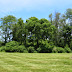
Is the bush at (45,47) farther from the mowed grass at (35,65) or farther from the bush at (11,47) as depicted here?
the mowed grass at (35,65)

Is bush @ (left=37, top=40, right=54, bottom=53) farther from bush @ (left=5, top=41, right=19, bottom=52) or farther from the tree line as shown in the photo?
bush @ (left=5, top=41, right=19, bottom=52)

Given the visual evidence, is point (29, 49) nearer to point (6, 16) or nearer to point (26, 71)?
point (6, 16)

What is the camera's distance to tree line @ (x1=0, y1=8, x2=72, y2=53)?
91.8 feet

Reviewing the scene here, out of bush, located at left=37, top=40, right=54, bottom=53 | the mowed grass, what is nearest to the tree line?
bush, located at left=37, top=40, right=54, bottom=53

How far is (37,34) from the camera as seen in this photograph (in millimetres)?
29016

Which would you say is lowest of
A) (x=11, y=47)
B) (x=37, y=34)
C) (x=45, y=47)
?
(x=45, y=47)

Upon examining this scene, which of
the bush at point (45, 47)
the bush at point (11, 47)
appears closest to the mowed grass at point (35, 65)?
the bush at point (11, 47)

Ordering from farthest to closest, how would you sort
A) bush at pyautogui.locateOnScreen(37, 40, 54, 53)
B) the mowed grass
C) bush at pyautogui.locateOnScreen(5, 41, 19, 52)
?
bush at pyautogui.locateOnScreen(37, 40, 54, 53), bush at pyautogui.locateOnScreen(5, 41, 19, 52), the mowed grass

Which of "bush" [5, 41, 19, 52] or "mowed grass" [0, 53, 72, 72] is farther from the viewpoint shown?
"bush" [5, 41, 19, 52]

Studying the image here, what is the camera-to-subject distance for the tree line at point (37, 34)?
27984 millimetres

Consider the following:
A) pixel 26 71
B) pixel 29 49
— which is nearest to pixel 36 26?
pixel 29 49

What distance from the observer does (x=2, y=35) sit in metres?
32.5

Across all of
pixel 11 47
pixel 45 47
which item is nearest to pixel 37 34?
pixel 45 47

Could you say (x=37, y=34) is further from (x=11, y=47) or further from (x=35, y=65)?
(x=35, y=65)
